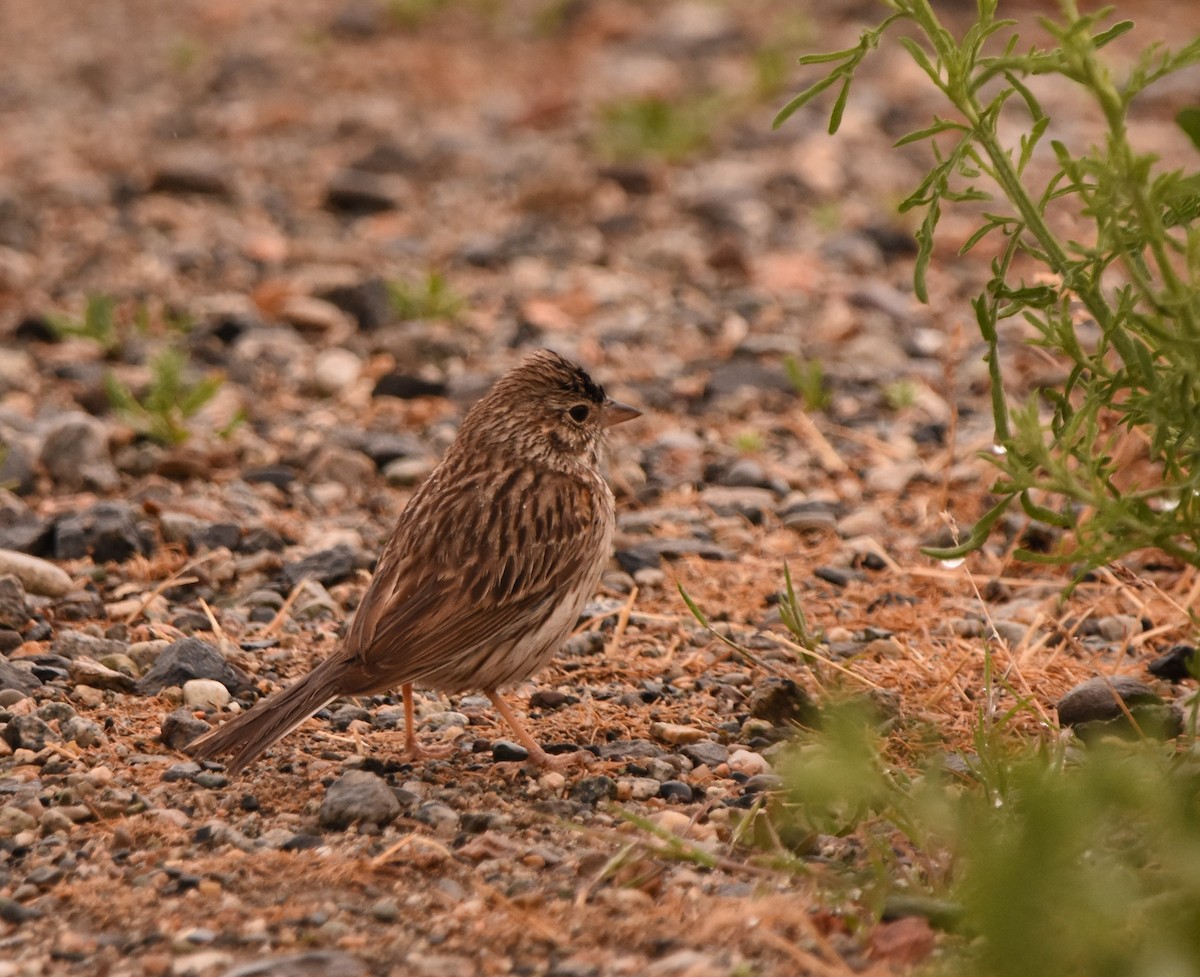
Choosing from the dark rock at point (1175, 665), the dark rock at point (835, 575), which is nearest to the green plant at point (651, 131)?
the dark rock at point (835, 575)

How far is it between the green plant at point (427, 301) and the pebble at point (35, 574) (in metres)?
3.58

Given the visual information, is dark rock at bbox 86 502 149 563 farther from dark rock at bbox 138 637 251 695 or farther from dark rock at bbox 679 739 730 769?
dark rock at bbox 679 739 730 769

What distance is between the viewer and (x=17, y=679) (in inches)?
215

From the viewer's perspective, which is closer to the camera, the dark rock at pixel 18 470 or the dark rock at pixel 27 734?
the dark rock at pixel 27 734

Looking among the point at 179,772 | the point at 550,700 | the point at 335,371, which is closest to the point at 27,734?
the point at 179,772

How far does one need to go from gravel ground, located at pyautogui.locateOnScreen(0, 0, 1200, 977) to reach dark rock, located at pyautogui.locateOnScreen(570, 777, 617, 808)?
0.02 metres

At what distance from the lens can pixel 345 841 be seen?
458 centimetres

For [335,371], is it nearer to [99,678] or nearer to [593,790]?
[99,678]

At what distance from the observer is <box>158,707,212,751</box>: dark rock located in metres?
5.18

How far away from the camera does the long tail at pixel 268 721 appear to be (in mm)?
4852

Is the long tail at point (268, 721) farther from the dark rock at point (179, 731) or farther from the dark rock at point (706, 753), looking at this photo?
the dark rock at point (706, 753)

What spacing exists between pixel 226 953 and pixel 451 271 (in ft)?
23.3

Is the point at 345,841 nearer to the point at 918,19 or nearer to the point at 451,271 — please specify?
the point at 918,19

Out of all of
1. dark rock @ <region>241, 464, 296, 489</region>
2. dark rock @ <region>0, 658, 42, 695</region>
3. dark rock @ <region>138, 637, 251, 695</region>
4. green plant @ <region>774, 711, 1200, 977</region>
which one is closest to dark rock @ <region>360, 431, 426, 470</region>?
dark rock @ <region>241, 464, 296, 489</region>
